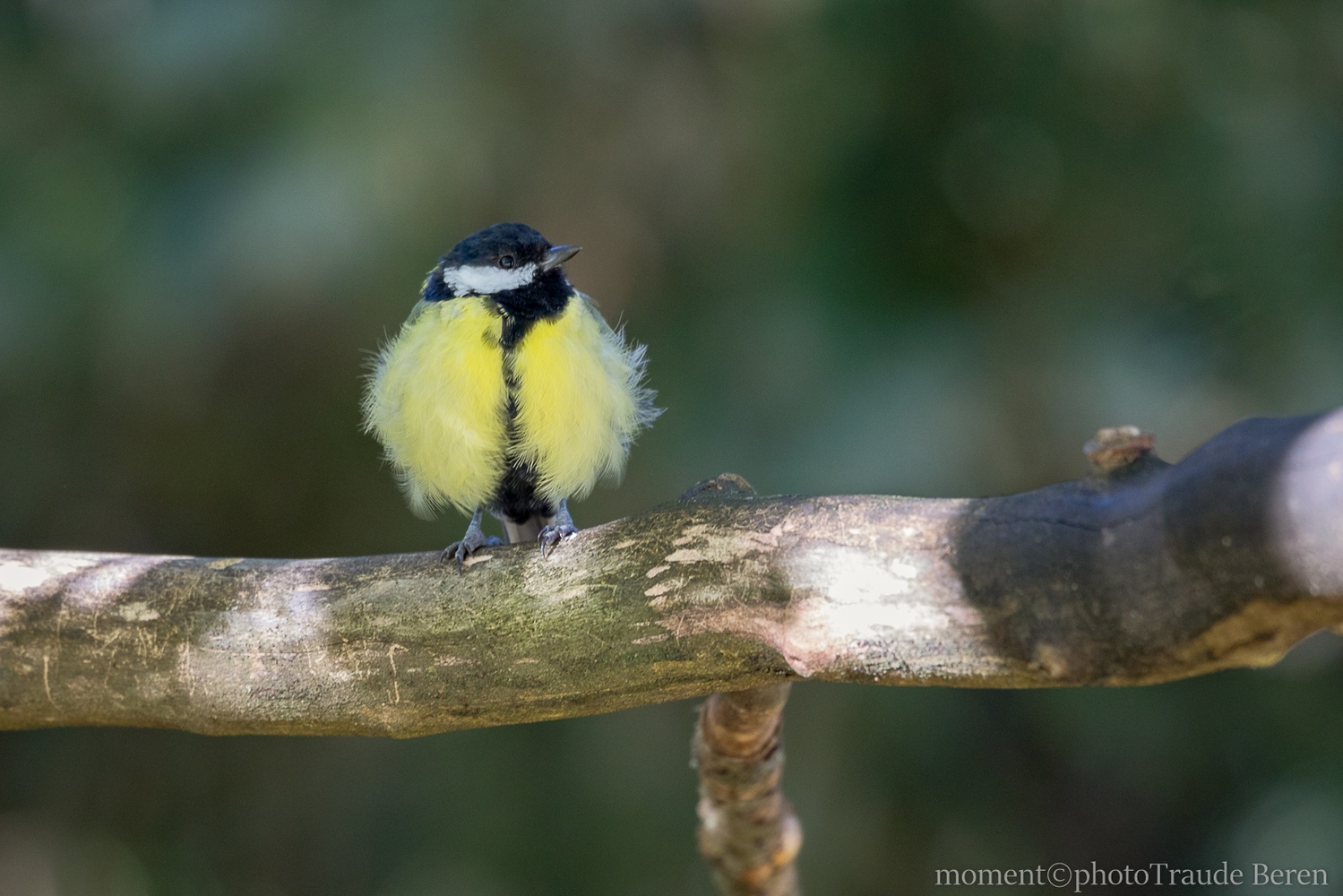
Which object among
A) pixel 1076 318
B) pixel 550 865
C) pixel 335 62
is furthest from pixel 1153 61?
pixel 550 865

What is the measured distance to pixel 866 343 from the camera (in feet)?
11.4

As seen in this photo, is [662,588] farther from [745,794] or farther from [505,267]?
[505,267]

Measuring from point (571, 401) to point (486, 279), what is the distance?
1.24 feet

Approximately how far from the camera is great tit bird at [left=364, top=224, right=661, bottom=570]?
2.07 m

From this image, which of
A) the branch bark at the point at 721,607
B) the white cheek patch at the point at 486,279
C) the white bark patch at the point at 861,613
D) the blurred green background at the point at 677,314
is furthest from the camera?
the blurred green background at the point at 677,314

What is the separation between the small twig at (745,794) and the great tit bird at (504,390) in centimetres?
45

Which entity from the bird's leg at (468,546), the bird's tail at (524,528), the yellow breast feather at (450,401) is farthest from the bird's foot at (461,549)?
the bird's tail at (524,528)

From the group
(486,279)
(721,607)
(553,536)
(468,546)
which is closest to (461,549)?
(468,546)

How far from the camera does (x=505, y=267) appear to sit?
228 cm

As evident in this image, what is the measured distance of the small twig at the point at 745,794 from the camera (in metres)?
1.87

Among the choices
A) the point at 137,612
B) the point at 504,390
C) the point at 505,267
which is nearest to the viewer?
the point at 137,612

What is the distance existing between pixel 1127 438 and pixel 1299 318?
97.8 inches

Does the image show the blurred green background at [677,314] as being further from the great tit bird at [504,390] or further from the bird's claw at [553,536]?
the bird's claw at [553,536]

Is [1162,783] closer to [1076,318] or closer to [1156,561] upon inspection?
[1076,318]
